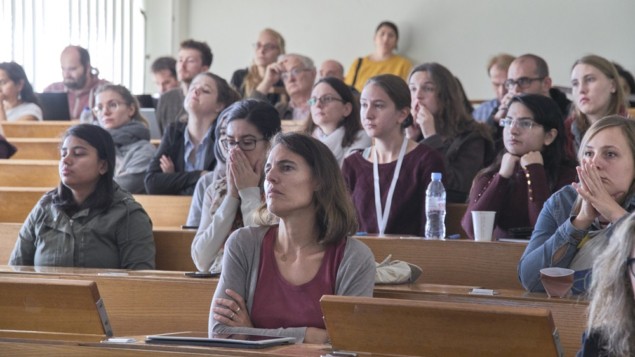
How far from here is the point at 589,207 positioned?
323cm

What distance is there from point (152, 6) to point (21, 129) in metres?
3.87

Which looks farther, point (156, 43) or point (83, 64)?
point (156, 43)

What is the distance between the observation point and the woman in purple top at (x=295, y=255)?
3047 millimetres

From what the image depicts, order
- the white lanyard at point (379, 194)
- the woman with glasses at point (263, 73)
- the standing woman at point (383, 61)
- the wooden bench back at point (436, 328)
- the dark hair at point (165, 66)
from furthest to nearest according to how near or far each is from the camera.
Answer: the standing woman at point (383, 61), the dark hair at point (165, 66), the woman with glasses at point (263, 73), the white lanyard at point (379, 194), the wooden bench back at point (436, 328)

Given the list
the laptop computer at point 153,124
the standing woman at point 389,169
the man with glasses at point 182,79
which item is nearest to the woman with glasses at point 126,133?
the man with glasses at point 182,79

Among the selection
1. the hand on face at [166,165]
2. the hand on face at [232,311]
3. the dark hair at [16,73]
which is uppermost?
the dark hair at [16,73]

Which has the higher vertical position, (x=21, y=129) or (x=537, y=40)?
(x=537, y=40)

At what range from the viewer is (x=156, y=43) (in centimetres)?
1138

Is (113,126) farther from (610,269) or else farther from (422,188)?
(610,269)

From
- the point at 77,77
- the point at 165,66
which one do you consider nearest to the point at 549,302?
the point at 77,77

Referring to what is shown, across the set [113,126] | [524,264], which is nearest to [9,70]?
[113,126]

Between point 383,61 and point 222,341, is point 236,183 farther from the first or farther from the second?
point 383,61

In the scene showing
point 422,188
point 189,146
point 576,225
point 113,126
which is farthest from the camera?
point 113,126

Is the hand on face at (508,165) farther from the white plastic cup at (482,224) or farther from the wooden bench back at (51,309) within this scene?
the wooden bench back at (51,309)
